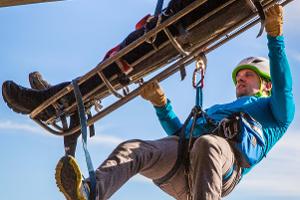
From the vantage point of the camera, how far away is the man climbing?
13.8ft

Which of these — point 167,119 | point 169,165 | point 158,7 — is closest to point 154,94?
point 167,119

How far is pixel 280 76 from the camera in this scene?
15.9 feet

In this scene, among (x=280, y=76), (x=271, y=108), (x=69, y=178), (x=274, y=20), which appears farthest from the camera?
(x=271, y=108)

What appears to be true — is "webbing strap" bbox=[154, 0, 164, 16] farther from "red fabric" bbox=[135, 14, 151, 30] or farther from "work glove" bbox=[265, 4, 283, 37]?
"work glove" bbox=[265, 4, 283, 37]

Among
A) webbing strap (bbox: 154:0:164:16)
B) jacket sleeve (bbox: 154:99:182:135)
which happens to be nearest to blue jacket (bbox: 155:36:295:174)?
jacket sleeve (bbox: 154:99:182:135)

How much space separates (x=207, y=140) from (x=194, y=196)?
0.39m

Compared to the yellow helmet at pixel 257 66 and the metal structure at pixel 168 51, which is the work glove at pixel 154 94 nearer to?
Result: the metal structure at pixel 168 51

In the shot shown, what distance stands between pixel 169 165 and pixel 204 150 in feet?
1.51

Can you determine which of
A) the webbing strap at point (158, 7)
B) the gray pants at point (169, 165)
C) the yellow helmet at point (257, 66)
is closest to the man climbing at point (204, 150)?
the gray pants at point (169, 165)

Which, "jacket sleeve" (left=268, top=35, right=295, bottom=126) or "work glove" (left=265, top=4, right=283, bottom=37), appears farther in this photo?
"jacket sleeve" (left=268, top=35, right=295, bottom=126)

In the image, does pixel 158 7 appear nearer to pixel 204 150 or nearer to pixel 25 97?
pixel 204 150

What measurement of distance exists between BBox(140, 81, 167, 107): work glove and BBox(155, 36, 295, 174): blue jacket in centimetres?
7

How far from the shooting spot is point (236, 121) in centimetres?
468

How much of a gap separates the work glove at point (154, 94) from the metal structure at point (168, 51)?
192 mm
